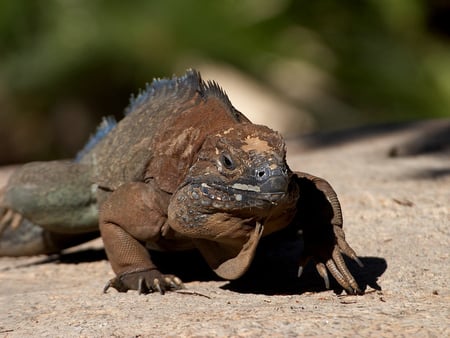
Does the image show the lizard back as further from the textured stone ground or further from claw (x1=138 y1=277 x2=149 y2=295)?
the textured stone ground

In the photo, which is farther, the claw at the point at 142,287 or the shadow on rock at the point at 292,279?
the claw at the point at 142,287

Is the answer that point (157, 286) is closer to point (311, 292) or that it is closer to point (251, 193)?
point (311, 292)

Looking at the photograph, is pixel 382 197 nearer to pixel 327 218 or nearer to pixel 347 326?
pixel 327 218

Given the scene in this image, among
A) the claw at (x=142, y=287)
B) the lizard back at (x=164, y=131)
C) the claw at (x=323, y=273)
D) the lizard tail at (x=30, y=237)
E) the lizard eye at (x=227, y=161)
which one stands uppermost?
the lizard back at (x=164, y=131)

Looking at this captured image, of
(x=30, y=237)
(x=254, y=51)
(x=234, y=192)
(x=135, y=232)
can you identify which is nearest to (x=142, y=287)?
(x=135, y=232)

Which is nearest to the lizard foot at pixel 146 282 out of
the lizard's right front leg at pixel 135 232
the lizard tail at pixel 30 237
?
the lizard's right front leg at pixel 135 232

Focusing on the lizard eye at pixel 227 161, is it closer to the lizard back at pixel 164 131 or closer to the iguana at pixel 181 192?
the iguana at pixel 181 192

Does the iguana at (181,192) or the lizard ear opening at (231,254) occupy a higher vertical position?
the iguana at (181,192)

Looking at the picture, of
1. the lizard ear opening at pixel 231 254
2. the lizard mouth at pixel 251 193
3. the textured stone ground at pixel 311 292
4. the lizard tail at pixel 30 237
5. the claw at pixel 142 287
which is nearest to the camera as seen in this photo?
the textured stone ground at pixel 311 292
